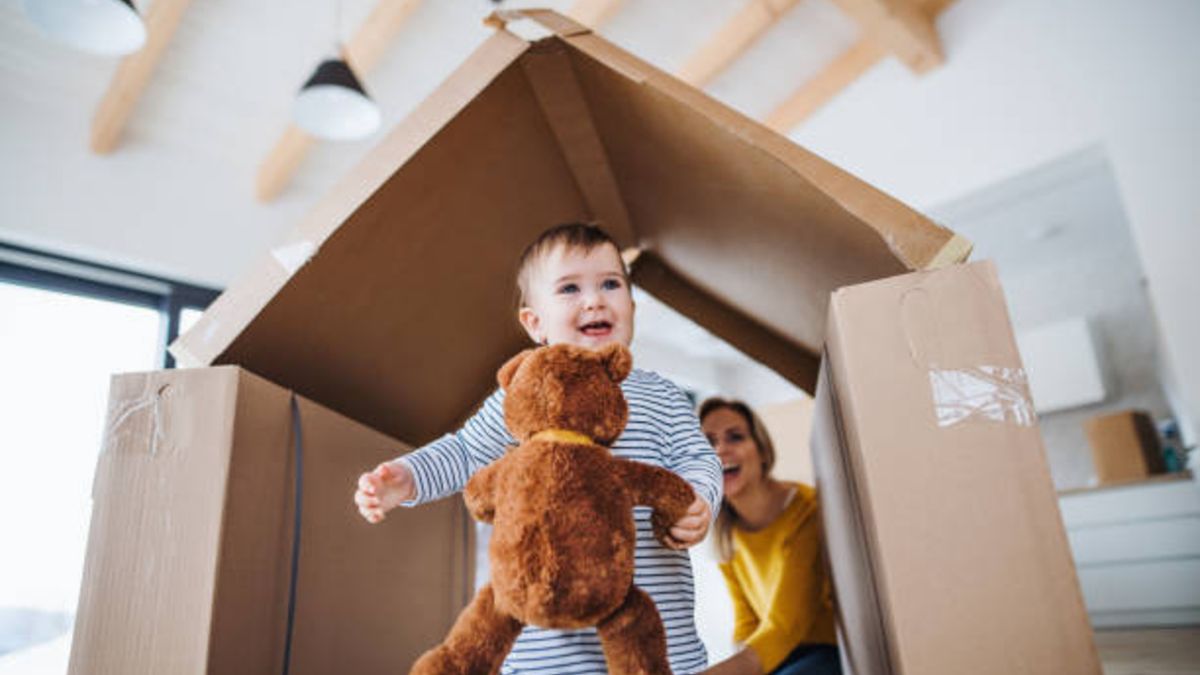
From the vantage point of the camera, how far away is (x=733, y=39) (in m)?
2.75

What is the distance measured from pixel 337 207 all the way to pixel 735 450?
870 mm

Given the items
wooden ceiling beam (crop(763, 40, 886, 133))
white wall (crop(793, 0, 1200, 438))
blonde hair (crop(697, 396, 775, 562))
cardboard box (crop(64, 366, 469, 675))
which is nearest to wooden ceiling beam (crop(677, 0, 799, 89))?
wooden ceiling beam (crop(763, 40, 886, 133))

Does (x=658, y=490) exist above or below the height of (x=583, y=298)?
below

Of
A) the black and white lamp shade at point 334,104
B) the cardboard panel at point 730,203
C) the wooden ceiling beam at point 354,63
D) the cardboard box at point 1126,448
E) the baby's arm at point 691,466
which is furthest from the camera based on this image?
the cardboard box at point 1126,448

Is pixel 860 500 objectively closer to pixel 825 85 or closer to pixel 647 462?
pixel 647 462

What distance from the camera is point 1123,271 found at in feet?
10.2

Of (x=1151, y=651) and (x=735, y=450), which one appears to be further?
(x=1151, y=651)

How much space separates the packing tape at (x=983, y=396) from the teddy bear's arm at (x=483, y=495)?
0.97 ft

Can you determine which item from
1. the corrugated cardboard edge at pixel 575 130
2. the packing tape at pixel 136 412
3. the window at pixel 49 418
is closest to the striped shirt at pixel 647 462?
the packing tape at pixel 136 412

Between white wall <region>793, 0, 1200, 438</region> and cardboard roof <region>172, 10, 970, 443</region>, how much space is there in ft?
5.15

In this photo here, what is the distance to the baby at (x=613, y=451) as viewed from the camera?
0.56 meters

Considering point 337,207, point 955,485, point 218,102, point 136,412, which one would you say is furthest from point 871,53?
point 136,412

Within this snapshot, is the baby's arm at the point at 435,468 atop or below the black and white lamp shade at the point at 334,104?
below

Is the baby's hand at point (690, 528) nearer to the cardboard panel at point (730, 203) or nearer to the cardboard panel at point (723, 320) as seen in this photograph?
the cardboard panel at point (730, 203)
